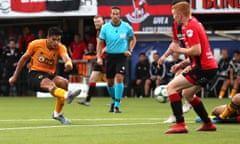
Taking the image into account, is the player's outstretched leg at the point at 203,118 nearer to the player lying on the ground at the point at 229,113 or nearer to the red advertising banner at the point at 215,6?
the player lying on the ground at the point at 229,113

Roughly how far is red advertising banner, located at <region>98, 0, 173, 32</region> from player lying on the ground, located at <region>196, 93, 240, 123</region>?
42.4 feet

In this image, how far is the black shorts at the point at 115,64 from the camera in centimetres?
1791

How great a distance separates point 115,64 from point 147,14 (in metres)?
8.38

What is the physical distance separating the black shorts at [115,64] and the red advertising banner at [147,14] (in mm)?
8127

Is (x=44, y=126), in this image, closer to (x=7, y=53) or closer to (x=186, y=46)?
(x=186, y=46)

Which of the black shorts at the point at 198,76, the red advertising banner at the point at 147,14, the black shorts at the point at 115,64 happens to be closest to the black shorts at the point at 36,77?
the black shorts at the point at 198,76

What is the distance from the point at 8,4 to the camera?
88.5 ft

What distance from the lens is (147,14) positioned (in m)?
26.2

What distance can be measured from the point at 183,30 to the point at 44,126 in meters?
3.13

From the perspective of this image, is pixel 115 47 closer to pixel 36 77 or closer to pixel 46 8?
pixel 36 77

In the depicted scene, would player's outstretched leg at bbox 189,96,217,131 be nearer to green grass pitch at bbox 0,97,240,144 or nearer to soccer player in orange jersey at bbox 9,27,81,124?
green grass pitch at bbox 0,97,240,144

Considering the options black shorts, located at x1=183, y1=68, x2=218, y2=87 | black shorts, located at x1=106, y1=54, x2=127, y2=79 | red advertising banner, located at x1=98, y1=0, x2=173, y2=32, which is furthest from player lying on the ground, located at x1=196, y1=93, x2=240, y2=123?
red advertising banner, located at x1=98, y1=0, x2=173, y2=32

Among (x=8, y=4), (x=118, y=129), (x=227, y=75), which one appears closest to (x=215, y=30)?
(x=227, y=75)

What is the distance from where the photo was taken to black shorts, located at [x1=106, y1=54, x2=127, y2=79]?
17914 millimetres
